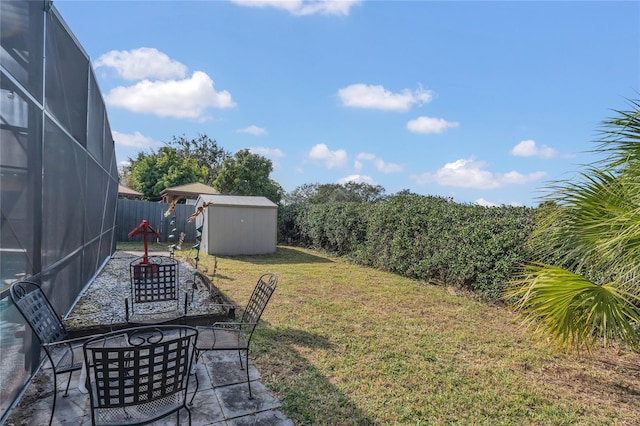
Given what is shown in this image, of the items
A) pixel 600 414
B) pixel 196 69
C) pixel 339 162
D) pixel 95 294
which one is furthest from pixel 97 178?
pixel 339 162

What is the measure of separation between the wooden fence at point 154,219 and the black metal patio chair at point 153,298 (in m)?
9.65

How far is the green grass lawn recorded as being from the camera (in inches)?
96.5

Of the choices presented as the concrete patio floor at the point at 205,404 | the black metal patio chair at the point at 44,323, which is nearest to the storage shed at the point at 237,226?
the concrete patio floor at the point at 205,404

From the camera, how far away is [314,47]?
812 cm

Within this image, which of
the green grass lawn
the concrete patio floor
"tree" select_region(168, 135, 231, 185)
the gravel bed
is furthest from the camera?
"tree" select_region(168, 135, 231, 185)

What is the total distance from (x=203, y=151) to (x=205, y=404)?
33373 millimetres

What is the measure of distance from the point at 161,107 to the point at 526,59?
2008 cm

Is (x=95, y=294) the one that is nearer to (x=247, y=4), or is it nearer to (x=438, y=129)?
(x=247, y=4)

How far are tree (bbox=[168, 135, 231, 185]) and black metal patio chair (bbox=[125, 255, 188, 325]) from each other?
96.2ft

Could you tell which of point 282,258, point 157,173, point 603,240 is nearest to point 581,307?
point 603,240

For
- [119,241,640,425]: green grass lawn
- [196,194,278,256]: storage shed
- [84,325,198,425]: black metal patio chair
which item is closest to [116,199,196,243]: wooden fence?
[196,194,278,256]: storage shed

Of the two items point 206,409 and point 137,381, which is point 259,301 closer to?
point 206,409

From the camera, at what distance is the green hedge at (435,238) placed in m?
5.55

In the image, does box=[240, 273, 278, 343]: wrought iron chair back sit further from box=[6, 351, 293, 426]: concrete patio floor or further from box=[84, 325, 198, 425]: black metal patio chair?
box=[84, 325, 198, 425]: black metal patio chair
